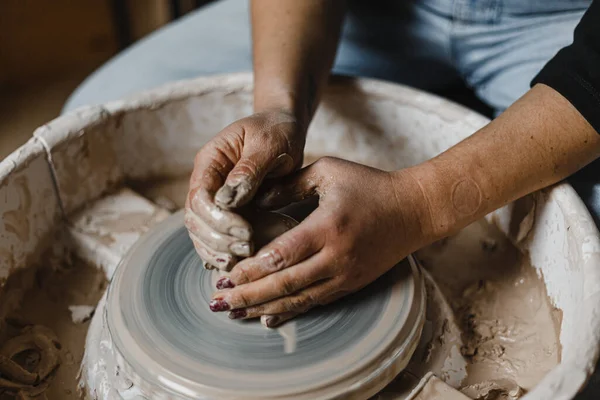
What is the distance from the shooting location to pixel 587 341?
3.15 feet

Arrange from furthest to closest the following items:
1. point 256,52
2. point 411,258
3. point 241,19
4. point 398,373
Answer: point 241,19 → point 256,52 → point 411,258 → point 398,373

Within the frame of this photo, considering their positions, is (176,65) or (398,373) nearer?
(398,373)

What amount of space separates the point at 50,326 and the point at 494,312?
3.12ft

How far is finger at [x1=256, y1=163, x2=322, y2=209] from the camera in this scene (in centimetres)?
115

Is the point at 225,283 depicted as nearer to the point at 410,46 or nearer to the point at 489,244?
the point at 489,244

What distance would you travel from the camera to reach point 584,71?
117 cm

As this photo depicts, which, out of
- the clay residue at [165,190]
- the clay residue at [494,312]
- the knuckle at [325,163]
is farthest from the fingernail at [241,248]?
the clay residue at [165,190]

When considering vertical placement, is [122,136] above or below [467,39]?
below

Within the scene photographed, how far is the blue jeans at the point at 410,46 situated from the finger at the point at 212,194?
740 mm

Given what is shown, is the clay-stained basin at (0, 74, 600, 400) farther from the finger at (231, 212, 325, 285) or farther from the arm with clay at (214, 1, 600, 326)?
the finger at (231, 212, 325, 285)

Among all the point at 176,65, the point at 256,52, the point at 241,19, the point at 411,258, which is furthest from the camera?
the point at 241,19

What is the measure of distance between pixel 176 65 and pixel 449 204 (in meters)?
1.00

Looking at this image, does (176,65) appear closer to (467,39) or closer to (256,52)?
(256,52)

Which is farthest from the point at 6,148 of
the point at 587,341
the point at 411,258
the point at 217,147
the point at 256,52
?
the point at 587,341
